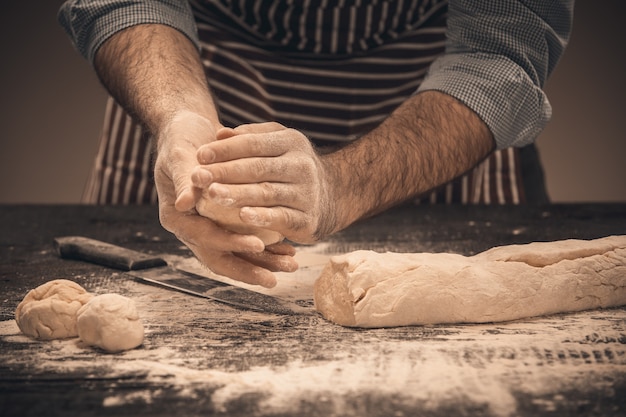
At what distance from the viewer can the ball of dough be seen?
1235 mm

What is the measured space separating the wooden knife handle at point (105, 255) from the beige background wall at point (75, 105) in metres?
2.08

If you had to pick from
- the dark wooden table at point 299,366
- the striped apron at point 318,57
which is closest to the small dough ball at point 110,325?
the dark wooden table at point 299,366

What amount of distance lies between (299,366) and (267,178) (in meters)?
0.36

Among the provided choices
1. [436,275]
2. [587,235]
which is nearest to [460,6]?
[587,235]

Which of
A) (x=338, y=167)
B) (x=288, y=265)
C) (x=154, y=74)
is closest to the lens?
(x=288, y=265)

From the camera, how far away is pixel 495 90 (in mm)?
1827

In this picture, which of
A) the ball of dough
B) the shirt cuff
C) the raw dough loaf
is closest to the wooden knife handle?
the ball of dough

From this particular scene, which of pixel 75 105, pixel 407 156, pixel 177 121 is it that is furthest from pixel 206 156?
pixel 75 105

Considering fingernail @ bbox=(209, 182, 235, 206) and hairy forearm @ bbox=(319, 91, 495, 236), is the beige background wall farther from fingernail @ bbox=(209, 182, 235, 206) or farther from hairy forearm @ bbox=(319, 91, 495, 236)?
fingernail @ bbox=(209, 182, 235, 206)

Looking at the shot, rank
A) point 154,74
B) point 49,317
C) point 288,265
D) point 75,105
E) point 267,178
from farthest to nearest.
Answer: point 75,105
point 154,74
point 288,265
point 267,178
point 49,317

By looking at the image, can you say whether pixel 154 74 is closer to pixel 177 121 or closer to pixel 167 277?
pixel 177 121

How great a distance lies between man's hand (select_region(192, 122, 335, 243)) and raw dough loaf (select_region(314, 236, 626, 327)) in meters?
0.11

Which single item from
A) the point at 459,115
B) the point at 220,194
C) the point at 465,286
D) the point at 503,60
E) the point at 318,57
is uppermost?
the point at 318,57

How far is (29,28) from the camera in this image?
3.62 m
